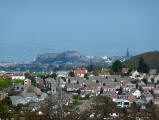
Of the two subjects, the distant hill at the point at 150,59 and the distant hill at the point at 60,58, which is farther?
the distant hill at the point at 60,58

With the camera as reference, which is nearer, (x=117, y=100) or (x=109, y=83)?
(x=117, y=100)

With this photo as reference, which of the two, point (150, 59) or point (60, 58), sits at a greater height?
point (60, 58)

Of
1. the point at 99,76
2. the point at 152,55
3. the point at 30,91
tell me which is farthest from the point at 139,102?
the point at 152,55

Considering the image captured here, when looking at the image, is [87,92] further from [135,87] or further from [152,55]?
[152,55]

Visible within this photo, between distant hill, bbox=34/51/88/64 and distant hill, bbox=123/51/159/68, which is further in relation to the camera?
distant hill, bbox=34/51/88/64

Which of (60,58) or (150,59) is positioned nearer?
(150,59)

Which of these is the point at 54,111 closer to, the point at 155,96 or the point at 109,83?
the point at 155,96

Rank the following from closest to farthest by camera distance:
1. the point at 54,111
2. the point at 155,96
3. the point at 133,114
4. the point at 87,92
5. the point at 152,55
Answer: the point at 54,111
the point at 133,114
the point at 155,96
the point at 87,92
the point at 152,55

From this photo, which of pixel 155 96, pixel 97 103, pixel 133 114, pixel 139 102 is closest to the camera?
pixel 133 114

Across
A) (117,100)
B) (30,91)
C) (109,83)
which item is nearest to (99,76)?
(109,83)
